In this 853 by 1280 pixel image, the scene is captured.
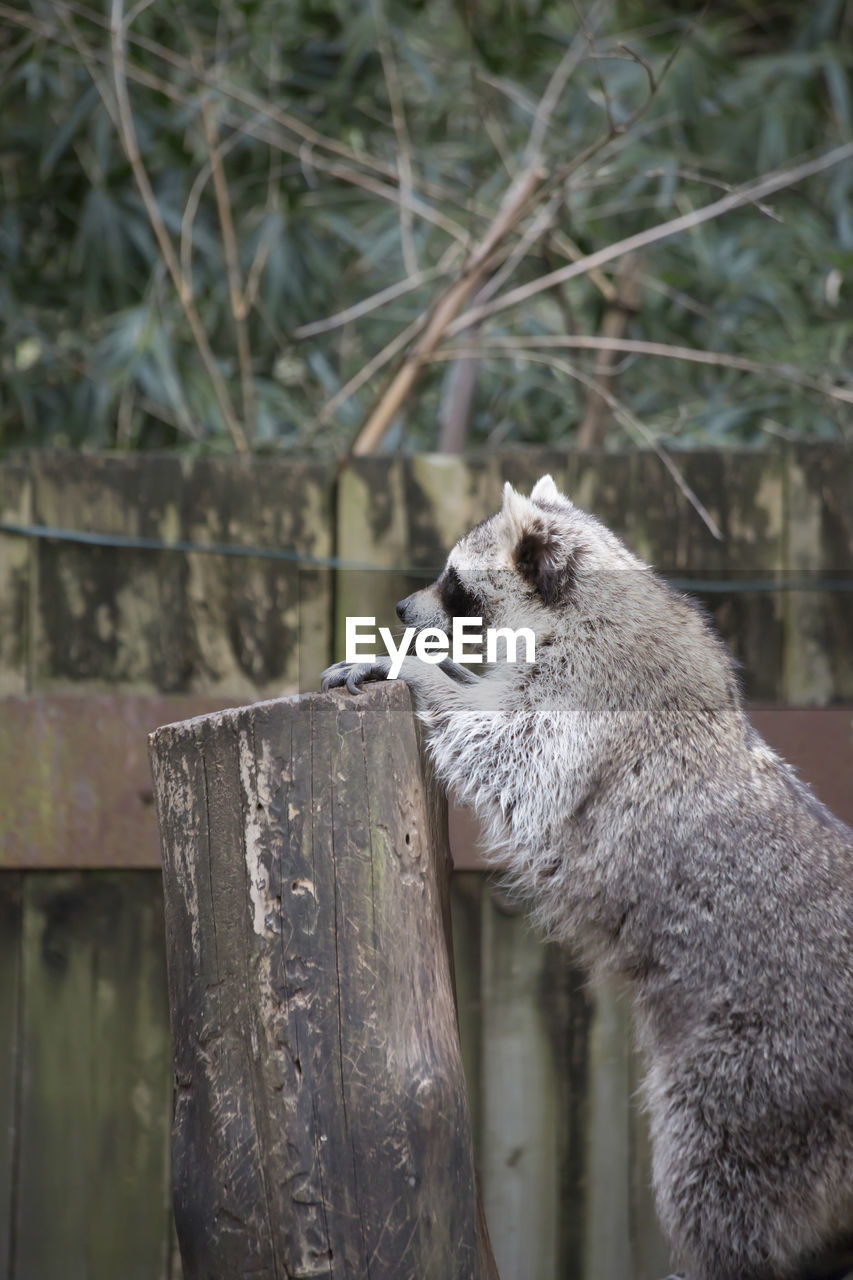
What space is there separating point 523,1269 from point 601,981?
99 cm

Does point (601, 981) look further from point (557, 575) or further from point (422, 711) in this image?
point (557, 575)

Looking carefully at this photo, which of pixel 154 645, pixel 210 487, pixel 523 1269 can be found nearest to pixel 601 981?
pixel 523 1269

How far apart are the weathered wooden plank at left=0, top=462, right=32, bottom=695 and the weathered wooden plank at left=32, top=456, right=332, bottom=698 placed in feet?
0.11

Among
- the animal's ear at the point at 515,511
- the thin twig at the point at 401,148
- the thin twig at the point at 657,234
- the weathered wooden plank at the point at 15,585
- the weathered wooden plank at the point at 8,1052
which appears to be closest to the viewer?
the animal's ear at the point at 515,511

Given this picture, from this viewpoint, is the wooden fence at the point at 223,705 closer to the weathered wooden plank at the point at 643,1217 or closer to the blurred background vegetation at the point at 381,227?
the weathered wooden plank at the point at 643,1217

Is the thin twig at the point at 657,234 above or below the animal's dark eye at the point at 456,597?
above

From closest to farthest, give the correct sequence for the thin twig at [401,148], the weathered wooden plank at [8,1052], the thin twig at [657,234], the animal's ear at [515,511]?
the animal's ear at [515,511]
the weathered wooden plank at [8,1052]
the thin twig at [657,234]
the thin twig at [401,148]

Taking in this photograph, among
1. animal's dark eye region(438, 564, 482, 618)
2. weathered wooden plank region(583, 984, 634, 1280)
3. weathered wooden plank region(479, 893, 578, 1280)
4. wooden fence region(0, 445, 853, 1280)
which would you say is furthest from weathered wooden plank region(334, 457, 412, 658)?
weathered wooden plank region(583, 984, 634, 1280)

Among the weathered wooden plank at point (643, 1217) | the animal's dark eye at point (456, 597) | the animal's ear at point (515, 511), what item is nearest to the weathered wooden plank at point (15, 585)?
the animal's dark eye at point (456, 597)

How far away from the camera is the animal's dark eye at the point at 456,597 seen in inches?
109

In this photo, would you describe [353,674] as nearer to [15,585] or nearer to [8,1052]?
[15,585]

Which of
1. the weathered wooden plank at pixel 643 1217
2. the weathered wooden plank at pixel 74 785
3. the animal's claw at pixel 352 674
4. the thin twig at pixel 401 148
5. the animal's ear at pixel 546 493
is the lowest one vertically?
the weathered wooden plank at pixel 643 1217

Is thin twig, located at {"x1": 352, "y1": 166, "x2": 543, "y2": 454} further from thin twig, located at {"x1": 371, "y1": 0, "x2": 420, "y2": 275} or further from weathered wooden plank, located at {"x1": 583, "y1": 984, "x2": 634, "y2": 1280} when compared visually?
weathered wooden plank, located at {"x1": 583, "y1": 984, "x2": 634, "y2": 1280}

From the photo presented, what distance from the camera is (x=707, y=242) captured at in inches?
201
